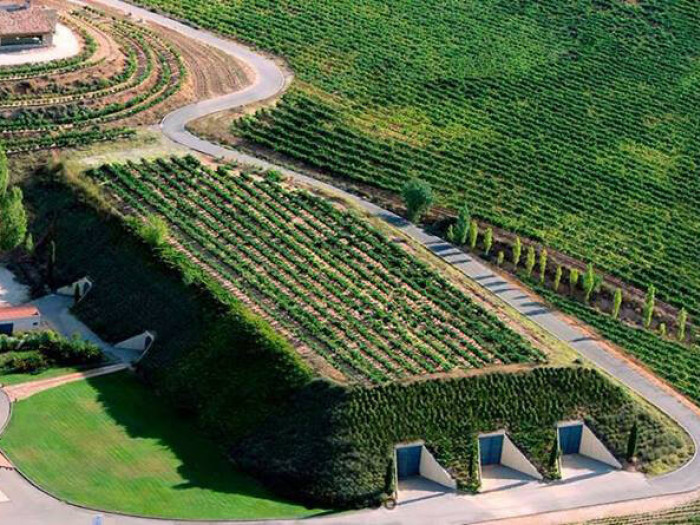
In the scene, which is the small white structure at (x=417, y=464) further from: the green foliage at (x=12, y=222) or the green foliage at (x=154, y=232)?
the green foliage at (x=12, y=222)

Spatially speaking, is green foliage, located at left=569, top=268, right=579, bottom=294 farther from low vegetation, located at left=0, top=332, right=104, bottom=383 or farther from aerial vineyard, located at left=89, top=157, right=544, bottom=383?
low vegetation, located at left=0, top=332, right=104, bottom=383

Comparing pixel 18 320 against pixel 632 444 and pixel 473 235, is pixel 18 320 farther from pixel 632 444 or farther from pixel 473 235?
pixel 632 444

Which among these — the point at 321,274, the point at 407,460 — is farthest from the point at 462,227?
the point at 407,460

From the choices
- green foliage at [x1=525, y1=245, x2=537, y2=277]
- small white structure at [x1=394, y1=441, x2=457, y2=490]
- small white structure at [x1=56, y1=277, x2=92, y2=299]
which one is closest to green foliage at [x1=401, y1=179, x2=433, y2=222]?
green foliage at [x1=525, y1=245, x2=537, y2=277]

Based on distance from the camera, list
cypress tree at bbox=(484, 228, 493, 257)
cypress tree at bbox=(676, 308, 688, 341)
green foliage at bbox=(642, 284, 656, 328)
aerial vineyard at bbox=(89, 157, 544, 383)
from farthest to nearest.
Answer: cypress tree at bbox=(484, 228, 493, 257) < green foliage at bbox=(642, 284, 656, 328) < cypress tree at bbox=(676, 308, 688, 341) < aerial vineyard at bbox=(89, 157, 544, 383)

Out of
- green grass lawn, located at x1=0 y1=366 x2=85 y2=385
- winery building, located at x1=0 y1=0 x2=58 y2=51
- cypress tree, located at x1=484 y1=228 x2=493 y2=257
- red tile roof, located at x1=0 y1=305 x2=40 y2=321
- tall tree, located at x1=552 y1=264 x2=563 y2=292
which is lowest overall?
green grass lawn, located at x1=0 y1=366 x2=85 y2=385

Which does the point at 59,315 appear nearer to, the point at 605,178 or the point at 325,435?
the point at 325,435

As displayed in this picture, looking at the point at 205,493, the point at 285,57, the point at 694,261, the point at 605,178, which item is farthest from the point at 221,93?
the point at 205,493

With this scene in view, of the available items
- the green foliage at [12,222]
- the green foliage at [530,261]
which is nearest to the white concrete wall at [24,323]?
the green foliage at [12,222]
